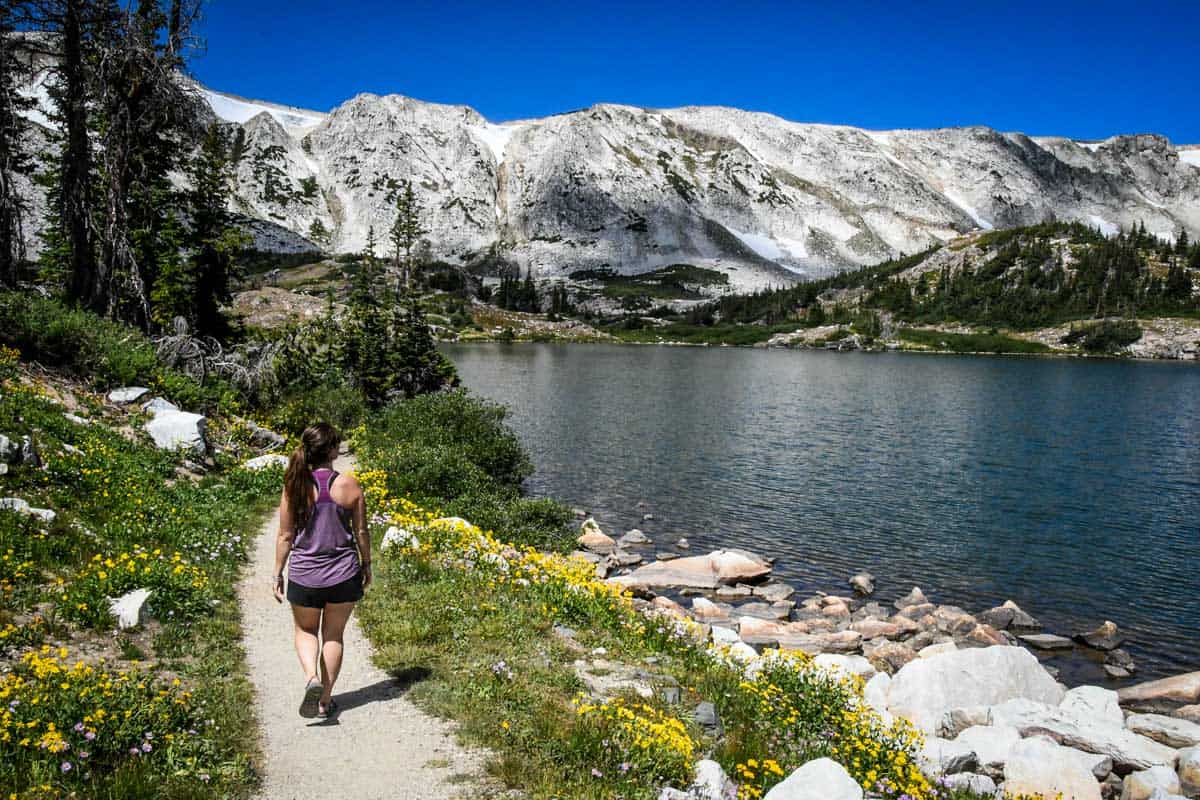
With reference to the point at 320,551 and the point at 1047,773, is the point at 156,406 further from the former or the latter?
the point at 1047,773

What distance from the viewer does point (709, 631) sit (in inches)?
646

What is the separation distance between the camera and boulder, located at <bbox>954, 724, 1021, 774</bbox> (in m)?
12.1

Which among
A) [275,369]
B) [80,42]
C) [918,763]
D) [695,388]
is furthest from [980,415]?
[80,42]

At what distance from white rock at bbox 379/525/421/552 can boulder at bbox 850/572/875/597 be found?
1625 centimetres

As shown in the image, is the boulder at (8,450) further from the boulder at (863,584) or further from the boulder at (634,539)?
the boulder at (863,584)

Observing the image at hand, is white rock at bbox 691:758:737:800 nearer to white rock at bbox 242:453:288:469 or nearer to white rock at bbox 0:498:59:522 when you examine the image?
white rock at bbox 0:498:59:522

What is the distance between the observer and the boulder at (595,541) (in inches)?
1109

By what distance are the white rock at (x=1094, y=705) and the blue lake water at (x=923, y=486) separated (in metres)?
4.76

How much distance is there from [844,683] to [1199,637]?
1720 cm

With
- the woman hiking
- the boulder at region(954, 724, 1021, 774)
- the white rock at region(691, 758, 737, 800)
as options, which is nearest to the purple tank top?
the woman hiking

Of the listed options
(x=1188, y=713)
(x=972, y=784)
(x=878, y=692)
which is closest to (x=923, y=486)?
(x=1188, y=713)

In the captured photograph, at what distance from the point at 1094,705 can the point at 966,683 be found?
292 cm

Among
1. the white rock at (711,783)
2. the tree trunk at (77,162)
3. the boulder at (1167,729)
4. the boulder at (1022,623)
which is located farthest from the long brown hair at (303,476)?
the tree trunk at (77,162)

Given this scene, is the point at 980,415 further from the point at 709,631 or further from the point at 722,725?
the point at 722,725
